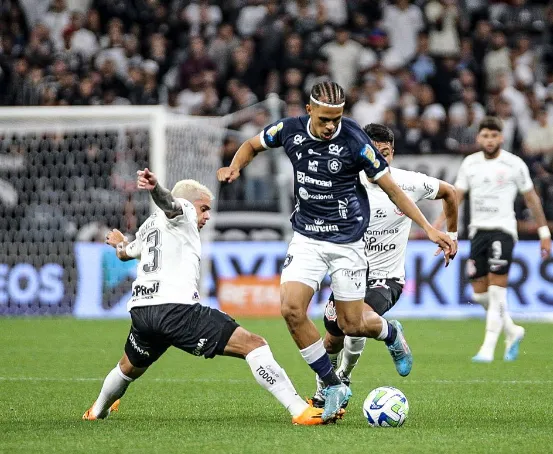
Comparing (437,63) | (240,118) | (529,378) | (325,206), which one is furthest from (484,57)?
(325,206)

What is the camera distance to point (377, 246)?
9.45m

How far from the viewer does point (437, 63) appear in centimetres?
2188

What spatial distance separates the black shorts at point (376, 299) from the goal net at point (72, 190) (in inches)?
352

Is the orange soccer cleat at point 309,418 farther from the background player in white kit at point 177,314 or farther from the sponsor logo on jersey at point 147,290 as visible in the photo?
the sponsor logo on jersey at point 147,290

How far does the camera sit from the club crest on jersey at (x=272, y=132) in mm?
8219

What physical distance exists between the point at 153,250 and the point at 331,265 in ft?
3.95

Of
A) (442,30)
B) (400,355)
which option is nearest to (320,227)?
(400,355)

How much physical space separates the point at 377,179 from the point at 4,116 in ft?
35.2

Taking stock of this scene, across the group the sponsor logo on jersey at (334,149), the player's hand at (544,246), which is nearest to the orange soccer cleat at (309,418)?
the sponsor logo on jersey at (334,149)

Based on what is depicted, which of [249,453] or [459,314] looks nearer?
[249,453]

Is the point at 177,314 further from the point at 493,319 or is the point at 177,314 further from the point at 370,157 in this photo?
the point at 493,319

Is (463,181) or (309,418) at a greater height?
(463,181)

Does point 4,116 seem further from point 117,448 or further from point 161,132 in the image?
point 117,448

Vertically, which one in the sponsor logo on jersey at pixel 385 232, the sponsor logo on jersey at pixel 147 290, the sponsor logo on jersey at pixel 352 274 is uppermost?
the sponsor logo on jersey at pixel 385 232
